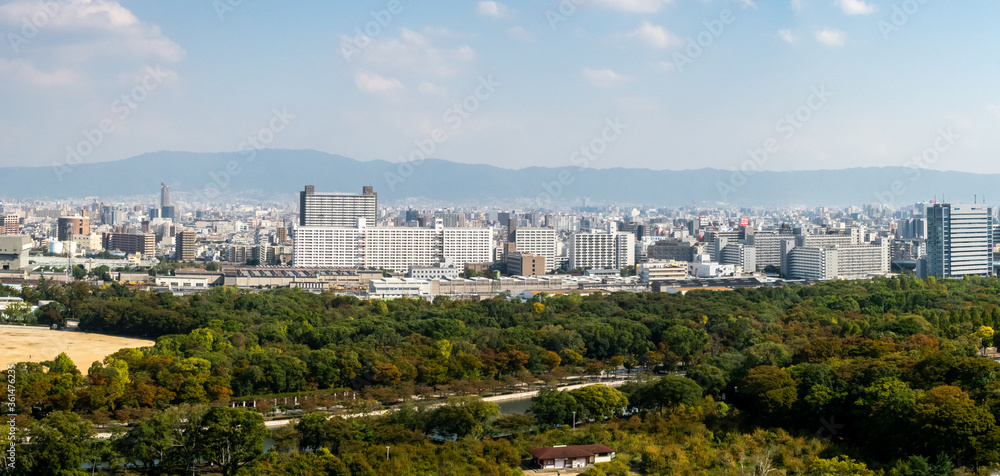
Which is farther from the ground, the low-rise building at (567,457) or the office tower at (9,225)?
the office tower at (9,225)

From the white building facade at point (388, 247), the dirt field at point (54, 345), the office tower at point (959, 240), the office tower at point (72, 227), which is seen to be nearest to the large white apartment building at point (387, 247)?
the white building facade at point (388, 247)

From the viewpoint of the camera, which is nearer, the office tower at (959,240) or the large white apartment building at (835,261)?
the office tower at (959,240)

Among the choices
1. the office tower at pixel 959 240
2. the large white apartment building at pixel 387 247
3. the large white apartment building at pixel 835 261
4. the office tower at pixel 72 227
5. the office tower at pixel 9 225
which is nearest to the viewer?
the office tower at pixel 959 240

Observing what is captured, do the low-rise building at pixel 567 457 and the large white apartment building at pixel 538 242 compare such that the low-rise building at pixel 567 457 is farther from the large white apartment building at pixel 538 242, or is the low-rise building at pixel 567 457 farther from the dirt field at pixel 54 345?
the large white apartment building at pixel 538 242

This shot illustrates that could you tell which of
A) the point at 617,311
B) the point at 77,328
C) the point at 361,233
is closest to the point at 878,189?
the point at 361,233

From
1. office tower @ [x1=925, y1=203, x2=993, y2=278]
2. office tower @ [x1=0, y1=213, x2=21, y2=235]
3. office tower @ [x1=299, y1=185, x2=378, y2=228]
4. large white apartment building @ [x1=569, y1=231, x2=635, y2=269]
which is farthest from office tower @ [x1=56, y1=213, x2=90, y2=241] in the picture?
office tower @ [x1=925, y1=203, x2=993, y2=278]

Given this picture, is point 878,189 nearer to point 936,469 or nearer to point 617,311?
point 617,311

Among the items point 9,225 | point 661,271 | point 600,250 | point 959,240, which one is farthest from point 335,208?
point 959,240
